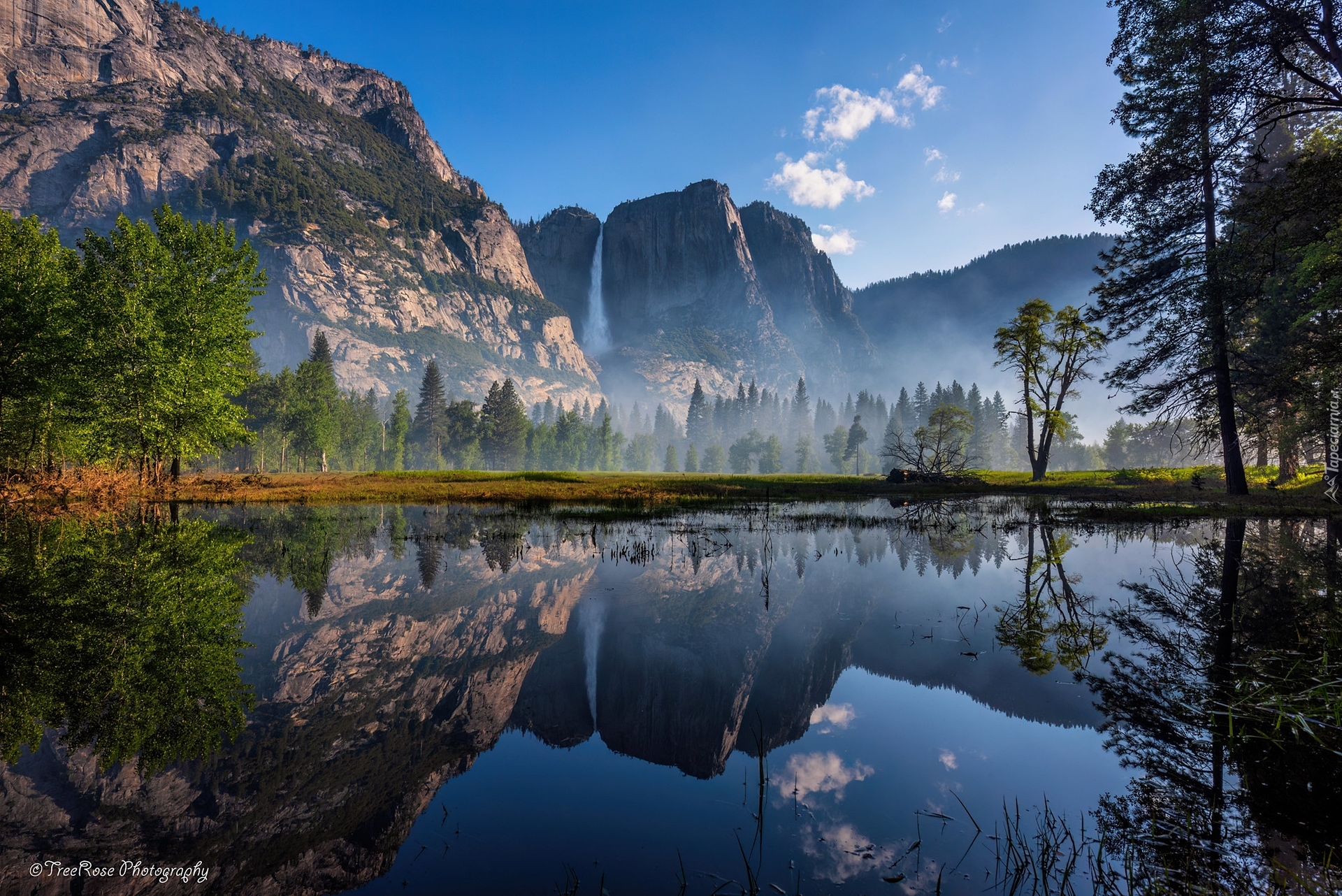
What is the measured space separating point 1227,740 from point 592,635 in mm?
6609

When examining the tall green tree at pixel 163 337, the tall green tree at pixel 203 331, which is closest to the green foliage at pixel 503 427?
the tall green tree at pixel 203 331

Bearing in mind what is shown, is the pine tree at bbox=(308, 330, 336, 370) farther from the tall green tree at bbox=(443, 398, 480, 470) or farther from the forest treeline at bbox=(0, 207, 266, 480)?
the forest treeline at bbox=(0, 207, 266, 480)

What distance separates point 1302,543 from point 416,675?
20.8 meters

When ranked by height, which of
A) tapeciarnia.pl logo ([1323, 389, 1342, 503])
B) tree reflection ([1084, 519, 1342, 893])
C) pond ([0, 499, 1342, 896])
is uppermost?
tapeciarnia.pl logo ([1323, 389, 1342, 503])

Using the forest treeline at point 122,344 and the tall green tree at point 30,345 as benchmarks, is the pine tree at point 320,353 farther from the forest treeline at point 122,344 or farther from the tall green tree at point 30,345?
the tall green tree at point 30,345

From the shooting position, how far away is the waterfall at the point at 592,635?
576 centimetres

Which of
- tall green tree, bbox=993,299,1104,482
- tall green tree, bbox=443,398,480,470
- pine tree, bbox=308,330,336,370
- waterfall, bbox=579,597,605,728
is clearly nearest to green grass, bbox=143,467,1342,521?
tall green tree, bbox=993,299,1104,482

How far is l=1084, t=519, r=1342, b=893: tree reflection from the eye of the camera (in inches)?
108

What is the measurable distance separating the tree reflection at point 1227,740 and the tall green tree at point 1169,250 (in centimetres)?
1850

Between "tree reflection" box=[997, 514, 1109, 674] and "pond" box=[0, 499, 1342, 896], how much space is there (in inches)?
2.8

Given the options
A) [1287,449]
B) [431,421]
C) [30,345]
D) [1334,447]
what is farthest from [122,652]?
[431,421]

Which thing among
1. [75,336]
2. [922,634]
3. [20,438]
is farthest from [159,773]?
[20,438]

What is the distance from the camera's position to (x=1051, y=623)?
25.4 ft

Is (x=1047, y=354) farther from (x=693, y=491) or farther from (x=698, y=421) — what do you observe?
(x=698, y=421)
